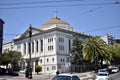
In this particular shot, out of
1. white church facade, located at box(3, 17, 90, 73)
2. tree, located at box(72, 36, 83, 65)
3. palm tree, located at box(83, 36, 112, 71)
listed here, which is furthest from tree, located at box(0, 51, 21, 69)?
palm tree, located at box(83, 36, 112, 71)

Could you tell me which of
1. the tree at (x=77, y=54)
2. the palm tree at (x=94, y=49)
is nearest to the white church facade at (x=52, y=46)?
the tree at (x=77, y=54)

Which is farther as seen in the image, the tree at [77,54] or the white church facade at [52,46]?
the white church facade at [52,46]

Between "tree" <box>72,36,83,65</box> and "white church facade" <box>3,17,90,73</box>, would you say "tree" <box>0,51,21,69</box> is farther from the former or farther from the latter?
"tree" <box>72,36,83,65</box>

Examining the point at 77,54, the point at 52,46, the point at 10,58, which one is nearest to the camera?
the point at 77,54

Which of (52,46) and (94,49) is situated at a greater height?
(52,46)

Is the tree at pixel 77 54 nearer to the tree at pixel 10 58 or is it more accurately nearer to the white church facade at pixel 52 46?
the white church facade at pixel 52 46

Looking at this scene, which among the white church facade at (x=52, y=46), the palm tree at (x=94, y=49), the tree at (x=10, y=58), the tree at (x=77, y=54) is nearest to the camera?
the palm tree at (x=94, y=49)

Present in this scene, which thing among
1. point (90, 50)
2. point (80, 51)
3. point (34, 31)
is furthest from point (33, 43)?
point (90, 50)

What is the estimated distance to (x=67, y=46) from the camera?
71438 mm

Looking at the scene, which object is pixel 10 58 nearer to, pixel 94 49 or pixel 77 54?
pixel 77 54

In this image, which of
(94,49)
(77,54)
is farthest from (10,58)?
(94,49)

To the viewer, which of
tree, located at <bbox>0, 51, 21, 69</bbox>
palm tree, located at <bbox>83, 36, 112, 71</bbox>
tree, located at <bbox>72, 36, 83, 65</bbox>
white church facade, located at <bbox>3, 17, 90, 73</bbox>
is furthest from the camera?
tree, located at <bbox>0, 51, 21, 69</bbox>

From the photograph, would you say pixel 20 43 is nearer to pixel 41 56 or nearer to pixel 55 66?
pixel 41 56

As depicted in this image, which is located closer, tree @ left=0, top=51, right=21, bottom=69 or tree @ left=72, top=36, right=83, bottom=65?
tree @ left=72, top=36, right=83, bottom=65
